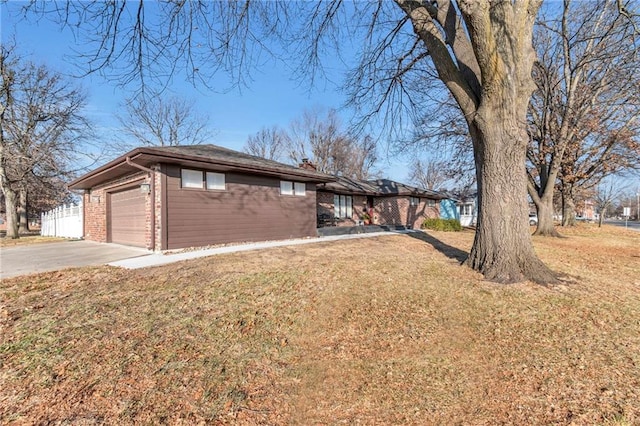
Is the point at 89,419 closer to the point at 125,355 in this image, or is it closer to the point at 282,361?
the point at 125,355

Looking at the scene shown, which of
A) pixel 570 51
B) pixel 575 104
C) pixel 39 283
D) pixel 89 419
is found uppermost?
pixel 570 51

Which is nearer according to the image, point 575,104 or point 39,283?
point 39,283

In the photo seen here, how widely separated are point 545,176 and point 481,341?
50.5ft

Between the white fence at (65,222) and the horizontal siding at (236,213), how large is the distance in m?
9.64

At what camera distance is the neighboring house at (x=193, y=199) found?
27.1 ft

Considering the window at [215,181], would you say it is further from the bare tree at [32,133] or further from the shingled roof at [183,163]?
the bare tree at [32,133]

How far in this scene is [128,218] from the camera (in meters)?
10.3

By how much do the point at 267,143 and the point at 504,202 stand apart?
30849mm

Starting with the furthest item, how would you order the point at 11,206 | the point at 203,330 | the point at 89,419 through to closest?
the point at 11,206 < the point at 203,330 < the point at 89,419

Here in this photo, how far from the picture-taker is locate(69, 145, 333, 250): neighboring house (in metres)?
8.27

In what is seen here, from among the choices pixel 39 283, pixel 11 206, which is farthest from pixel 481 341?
pixel 11 206

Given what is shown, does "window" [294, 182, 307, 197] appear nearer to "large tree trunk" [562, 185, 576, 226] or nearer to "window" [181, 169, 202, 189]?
"window" [181, 169, 202, 189]

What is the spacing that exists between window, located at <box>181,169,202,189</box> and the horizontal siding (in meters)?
0.16

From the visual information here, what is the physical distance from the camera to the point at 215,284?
4766 mm
